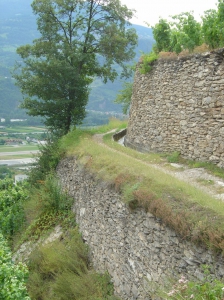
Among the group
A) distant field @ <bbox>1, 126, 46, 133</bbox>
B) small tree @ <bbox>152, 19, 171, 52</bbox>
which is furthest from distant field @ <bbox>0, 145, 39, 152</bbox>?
small tree @ <bbox>152, 19, 171, 52</bbox>

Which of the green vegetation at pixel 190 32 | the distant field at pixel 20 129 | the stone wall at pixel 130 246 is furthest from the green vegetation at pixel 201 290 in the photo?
the distant field at pixel 20 129

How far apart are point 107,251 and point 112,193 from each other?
138cm

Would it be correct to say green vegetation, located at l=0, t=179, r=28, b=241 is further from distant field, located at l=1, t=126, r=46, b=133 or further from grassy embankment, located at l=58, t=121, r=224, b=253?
distant field, located at l=1, t=126, r=46, b=133

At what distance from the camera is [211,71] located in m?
10.1

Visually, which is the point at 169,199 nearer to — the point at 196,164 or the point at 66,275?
the point at 66,275

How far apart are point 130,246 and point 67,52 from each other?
12.3 m

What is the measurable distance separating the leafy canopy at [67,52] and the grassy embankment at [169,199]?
7790mm

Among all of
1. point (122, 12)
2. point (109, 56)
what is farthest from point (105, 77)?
point (122, 12)

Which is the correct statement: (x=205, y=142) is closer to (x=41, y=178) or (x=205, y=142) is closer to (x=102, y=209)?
(x=102, y=209)

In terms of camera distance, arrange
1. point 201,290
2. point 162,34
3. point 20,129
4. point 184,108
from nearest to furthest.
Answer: point 201,290, point 184,108, point 162,34, point 20,129

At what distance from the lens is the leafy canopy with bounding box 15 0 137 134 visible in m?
17.0

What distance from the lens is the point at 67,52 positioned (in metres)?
17.0

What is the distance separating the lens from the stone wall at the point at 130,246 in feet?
18.3

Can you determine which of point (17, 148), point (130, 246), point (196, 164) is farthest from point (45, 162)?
point (17, 148)
